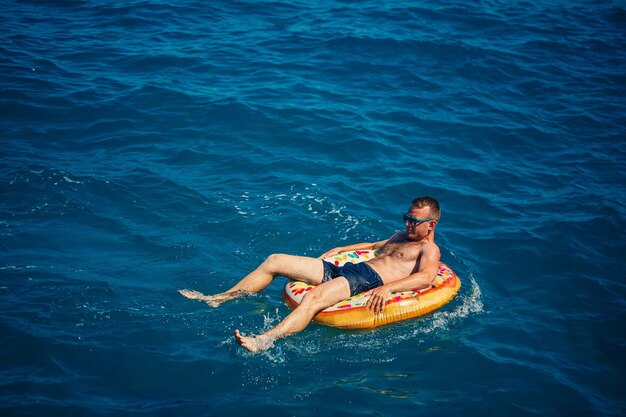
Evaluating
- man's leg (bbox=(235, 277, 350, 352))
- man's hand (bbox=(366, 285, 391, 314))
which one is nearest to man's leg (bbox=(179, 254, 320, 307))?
man's leg (bbox=(235, 277, 350, 352))

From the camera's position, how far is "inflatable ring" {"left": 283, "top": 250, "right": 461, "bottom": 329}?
7238 millimetres

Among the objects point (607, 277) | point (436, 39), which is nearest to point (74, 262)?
point (607, 277)

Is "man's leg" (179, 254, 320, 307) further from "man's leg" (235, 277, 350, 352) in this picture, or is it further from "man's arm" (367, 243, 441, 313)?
"man's arm" (367, 243, 441, 313)

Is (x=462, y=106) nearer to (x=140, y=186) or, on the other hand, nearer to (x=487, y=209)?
(x=487, y=209)

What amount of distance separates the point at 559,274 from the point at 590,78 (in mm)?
7929

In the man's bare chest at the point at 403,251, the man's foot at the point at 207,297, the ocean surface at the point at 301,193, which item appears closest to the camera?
the ocean surface at the point at 301,193

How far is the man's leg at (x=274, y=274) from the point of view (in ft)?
25.3

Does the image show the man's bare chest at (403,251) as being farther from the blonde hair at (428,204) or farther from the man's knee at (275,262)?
the man's knee at (275,262)

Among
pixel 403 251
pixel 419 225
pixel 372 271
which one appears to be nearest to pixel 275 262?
pixel 372 271

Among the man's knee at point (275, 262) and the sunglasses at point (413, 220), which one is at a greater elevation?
the sunglasses at point (413, 220)

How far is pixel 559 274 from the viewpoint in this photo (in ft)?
29.4

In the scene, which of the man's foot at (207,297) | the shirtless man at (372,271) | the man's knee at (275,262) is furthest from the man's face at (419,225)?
the man's foot at (207,297)

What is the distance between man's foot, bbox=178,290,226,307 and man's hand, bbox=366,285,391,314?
1.90 meters

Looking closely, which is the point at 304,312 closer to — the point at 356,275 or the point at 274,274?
the point at 274,274
